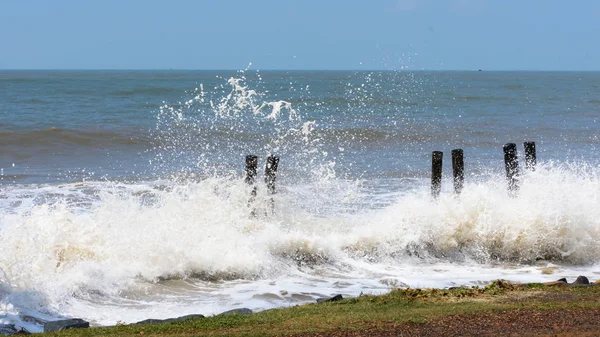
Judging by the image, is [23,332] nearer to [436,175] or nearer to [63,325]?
[63,325]

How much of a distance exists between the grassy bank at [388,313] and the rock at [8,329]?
2.85 feet

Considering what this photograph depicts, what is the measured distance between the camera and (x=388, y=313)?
8359 millimetres

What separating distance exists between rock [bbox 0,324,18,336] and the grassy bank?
868 millimetres

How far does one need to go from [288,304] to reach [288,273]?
6.18 ft

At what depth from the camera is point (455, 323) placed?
776 centimetres

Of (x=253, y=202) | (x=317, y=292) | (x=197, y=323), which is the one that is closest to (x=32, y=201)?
(x=253, y=202)

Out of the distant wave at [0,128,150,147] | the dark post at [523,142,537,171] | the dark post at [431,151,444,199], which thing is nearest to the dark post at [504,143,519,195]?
the dark post at [523,142,537,171]

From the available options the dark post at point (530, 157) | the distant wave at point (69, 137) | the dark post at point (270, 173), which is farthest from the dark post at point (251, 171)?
the distant wave at point (69, 137)

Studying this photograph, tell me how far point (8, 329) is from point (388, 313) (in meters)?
4.11

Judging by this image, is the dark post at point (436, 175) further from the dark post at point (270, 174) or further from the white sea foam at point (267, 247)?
the dark post at point (270, 174)

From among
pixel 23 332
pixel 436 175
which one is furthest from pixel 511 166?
pixel 23 332

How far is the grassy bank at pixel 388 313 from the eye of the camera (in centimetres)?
771

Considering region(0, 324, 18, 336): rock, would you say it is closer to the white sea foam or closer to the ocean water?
the ocean water

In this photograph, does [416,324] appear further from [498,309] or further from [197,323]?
[197,323]
